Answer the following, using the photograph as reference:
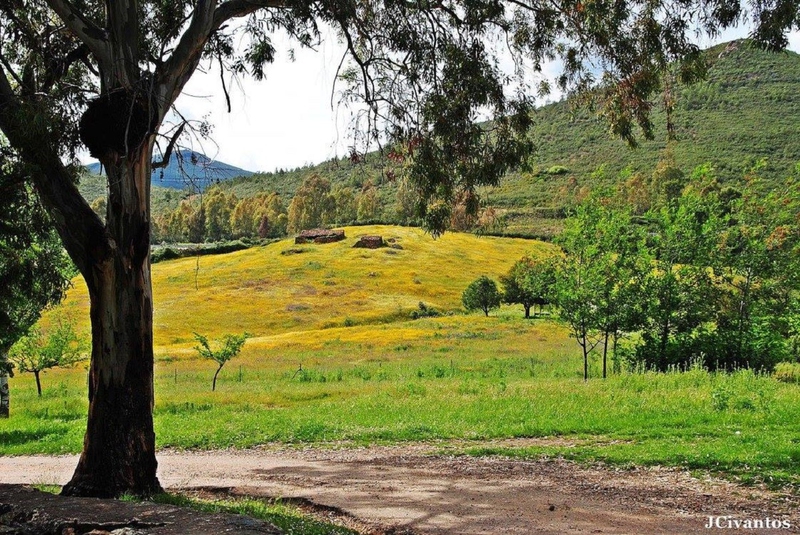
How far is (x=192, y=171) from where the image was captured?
10000mm

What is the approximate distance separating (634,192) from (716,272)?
88526 mm

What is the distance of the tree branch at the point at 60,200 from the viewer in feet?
29.5

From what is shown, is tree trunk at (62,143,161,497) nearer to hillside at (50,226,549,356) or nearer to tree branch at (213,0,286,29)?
tree branch at (213,0,286,29)

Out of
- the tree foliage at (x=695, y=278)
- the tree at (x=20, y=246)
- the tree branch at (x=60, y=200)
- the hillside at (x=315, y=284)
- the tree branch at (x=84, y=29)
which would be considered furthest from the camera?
the hillside at (x=315, y=284)

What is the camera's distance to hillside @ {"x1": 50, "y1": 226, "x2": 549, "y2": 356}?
6781 cm

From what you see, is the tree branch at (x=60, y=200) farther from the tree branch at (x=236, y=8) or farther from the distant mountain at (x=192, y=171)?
the tree branch at (x=236, y=8)

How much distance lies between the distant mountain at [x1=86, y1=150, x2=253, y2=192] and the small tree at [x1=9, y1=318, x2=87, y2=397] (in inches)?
670

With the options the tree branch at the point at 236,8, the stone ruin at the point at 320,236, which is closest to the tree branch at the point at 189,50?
the tree branch at the point at 236,8

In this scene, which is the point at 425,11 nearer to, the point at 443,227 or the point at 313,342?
the point at 443,227

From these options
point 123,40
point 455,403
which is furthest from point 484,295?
point 123,40

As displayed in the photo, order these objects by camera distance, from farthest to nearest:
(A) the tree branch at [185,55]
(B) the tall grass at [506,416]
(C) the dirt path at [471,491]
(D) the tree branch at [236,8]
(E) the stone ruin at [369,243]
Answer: (E) the stone ruin at [369,243]
(B) the tall grass at [506,416]
(D) the tree branch at [236,8]
(A) the tree branch at [185,55]
(C) the dirt path at [471,491]

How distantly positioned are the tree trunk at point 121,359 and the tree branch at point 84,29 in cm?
147

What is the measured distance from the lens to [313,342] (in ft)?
170

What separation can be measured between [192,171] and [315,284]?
244 ft
